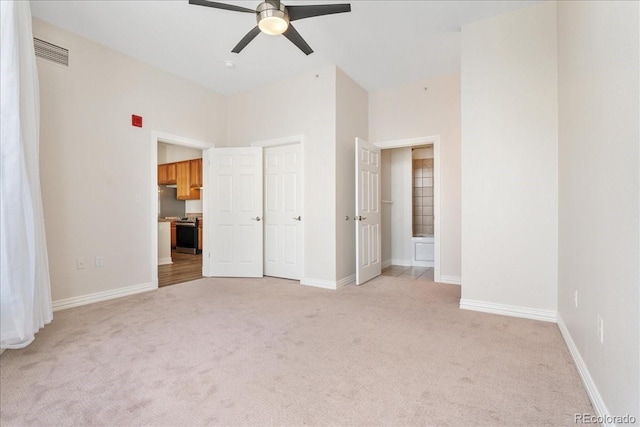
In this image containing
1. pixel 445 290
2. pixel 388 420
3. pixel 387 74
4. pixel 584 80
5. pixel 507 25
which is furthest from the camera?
pixel 387 74

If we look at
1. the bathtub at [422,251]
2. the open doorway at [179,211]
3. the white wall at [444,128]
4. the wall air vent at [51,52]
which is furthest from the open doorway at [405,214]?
the wall air vent at [51,52]

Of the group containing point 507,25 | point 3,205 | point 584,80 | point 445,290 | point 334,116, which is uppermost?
point 507,25

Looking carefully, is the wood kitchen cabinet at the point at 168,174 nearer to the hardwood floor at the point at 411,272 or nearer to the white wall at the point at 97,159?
the white wall at the point at 97,159

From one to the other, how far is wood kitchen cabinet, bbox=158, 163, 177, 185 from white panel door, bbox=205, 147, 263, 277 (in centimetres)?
329

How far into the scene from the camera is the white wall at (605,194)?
119 cm

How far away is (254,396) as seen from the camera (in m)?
1.66

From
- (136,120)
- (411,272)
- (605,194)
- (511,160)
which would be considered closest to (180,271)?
(136,120)

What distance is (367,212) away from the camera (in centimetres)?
449

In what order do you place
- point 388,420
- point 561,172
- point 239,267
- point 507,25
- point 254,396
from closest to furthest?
point 388,420, point 254,396, point 561,172, point 507,25, point 239,267

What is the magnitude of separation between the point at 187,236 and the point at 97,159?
4139 millimetres

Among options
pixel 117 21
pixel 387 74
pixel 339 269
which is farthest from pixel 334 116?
pixel 117 21

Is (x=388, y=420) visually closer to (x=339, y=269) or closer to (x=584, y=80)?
(x=584, y=80)

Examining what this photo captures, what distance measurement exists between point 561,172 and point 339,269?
8.46ft

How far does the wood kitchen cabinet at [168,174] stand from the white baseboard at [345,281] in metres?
5.33
